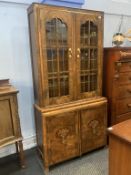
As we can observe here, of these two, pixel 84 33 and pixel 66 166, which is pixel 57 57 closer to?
pixel 84 33

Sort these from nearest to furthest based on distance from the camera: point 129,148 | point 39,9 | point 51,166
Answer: point 129,148, point 39,9, point 51,166

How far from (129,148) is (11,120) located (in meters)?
1.17

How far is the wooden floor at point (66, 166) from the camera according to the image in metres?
1.88

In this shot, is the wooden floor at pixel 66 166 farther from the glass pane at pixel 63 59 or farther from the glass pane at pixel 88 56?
the glass pane at pixel 63 59

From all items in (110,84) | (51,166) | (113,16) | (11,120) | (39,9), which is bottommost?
(51,166)

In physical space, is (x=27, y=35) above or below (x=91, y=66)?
above

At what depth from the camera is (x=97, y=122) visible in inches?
83.4

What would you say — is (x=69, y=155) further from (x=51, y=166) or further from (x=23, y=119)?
(x=23, y=119)

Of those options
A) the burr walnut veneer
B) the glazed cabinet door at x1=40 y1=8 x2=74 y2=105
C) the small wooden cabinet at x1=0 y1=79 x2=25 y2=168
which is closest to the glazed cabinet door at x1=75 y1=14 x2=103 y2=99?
the glazed cabinet door at x1=40 y1=8 x2=74 y2=105

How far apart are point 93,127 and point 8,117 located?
996 millimetres

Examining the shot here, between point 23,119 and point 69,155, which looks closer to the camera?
point 69,155

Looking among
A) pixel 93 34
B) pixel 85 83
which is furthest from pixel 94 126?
pixel 93 34

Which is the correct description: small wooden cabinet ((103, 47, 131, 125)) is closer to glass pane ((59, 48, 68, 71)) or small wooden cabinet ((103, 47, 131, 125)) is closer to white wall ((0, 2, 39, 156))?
glass pane ((59, 48, 68, 71))

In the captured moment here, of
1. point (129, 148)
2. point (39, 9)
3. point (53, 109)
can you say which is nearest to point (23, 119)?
point (53, 109)
